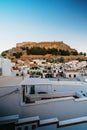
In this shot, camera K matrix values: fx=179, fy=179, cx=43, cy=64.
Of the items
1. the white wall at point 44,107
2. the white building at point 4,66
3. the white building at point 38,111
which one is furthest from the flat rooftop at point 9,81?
the white building at point 4,66

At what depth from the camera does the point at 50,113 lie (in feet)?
19.4

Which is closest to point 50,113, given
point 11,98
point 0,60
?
point 11,98

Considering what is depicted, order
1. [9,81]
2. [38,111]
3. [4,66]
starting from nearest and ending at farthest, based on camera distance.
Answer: [38,111] < [9,81] < [4,66]

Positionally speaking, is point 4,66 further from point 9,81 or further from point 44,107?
point 44,107

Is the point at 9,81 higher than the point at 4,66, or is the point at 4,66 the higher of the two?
the point at 4,66

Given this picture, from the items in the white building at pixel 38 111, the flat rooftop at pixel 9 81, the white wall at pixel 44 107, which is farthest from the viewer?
the flat rooftop at pixel 9 81

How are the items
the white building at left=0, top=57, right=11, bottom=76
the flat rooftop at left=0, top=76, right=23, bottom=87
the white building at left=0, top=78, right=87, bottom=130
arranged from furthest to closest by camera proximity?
the white building at left=0, top=57, right=11, bottom=76 → the flat rooftop at left=0, top=76, right=23, bottom=87 → the white building at left=0, top=78, right=87, bottom=130

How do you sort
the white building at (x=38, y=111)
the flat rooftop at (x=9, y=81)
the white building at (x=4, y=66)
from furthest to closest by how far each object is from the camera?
the white building at (x=4, y=66)
the flat rooftop at (x=9, y=81)
the white building at (x=38, y=111)

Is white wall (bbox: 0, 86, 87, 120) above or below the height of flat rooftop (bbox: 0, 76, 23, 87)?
below

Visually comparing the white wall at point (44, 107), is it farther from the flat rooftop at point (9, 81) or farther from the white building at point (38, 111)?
the flat rooftop at point (9, 81)

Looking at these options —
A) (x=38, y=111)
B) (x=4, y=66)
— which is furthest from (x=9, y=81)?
(x=4, y=66)

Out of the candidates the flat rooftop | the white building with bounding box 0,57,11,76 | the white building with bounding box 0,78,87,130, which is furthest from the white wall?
the white building with bounding box 0,57,11,76

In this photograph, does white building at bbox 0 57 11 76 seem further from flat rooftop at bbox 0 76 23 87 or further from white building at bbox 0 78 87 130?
white building at bbox 0 78 87 130

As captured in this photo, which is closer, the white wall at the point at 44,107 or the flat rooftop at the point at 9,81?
the white wall at the point at 44,107
